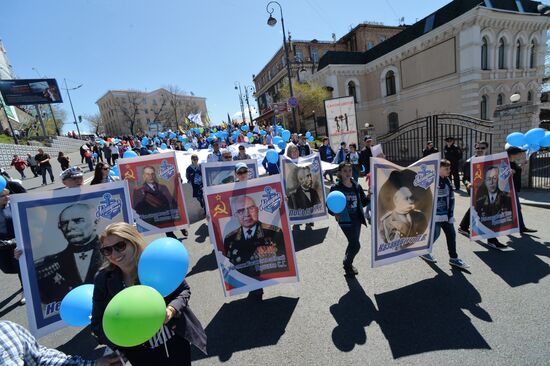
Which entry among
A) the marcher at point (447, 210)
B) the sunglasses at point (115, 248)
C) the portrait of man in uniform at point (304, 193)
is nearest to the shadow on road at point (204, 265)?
the portrait of man in uniform at point (304, 193)

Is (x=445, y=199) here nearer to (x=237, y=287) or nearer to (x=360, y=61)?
(x=237, y=287)

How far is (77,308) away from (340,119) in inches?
503

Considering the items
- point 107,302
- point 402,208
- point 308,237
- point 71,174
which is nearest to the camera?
point 107,302

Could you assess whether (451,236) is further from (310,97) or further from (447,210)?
(310,97)

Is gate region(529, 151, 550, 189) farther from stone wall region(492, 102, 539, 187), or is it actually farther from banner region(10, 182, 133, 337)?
banner region(10, 182, 133, 337)

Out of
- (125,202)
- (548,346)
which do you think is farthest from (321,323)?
(125,202)

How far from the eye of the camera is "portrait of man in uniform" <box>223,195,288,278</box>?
12.0 ft

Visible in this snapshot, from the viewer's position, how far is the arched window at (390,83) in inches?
938

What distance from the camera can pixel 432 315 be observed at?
3.24 m

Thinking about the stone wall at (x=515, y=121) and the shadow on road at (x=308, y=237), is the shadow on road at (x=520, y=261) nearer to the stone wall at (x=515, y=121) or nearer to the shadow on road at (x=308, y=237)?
the shadow on road at (x=308, y=237)

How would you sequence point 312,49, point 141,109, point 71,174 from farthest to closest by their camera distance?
point 141,109 < point 312,49 < point 71,174

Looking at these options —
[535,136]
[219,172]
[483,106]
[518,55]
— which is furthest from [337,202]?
[518,55]

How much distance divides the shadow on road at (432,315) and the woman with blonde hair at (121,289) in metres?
2.22

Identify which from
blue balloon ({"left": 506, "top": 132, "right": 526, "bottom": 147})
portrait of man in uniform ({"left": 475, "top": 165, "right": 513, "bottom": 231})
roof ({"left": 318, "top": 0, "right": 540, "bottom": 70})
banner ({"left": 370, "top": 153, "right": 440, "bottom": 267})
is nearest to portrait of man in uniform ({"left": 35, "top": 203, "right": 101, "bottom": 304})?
banner ({"left": 370, "top": 153, "right": 440, "bottom": 267})
